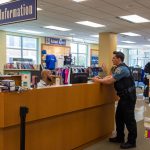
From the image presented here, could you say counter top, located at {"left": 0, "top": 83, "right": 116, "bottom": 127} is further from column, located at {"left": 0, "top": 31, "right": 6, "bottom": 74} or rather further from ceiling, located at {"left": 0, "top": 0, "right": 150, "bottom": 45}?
column, located at {"left": 0, "top": 31, "right": 6, "bottom": 74}

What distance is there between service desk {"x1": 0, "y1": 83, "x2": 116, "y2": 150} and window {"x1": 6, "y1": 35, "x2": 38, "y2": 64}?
30.8 feet

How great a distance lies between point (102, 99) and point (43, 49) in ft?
36.1

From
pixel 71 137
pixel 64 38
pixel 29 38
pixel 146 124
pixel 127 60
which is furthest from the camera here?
pixel 127 60

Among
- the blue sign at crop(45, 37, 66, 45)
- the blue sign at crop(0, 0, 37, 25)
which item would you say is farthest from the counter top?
the blue sign at crop(45, 37, 66, 45)

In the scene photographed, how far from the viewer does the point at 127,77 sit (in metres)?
4.54

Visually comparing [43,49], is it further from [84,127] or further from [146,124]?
[146,124]

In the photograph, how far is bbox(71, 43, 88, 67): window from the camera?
60.6ft

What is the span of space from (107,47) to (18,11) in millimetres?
8962

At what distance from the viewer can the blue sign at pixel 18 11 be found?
363 cm

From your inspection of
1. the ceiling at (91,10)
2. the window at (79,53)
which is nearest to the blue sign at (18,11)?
the ceiling at (91,10)

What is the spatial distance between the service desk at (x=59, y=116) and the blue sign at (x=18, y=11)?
3.46 feet

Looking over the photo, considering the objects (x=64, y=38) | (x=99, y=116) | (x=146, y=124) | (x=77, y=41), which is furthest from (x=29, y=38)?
(x=146, y=124)

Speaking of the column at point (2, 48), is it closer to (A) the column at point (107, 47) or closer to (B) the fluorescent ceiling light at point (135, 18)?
(A) the column at point (107, 47)

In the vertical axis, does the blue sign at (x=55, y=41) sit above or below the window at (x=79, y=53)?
above
